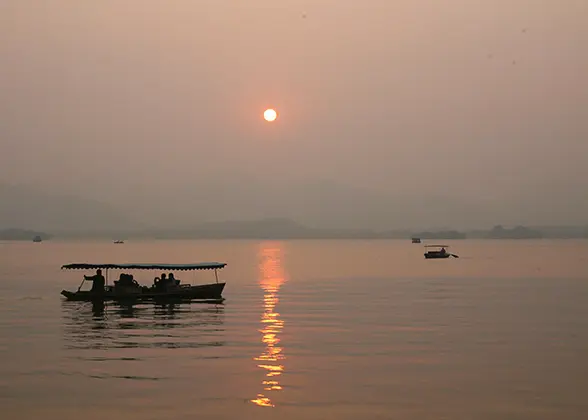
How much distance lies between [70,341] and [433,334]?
21.1 metres

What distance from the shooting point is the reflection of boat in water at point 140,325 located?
144 feet

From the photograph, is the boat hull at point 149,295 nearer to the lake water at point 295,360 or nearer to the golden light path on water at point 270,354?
the lake water at point 295,360

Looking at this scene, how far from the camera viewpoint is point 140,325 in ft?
173

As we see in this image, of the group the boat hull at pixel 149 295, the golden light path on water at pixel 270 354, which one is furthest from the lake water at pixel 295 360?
the boat hull at pixel 149 295

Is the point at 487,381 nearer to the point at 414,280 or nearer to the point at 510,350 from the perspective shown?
the point at 510,350

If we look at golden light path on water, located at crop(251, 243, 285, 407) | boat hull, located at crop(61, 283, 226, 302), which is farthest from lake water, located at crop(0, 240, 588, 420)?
boat hull, located at crop(61, 283, 226, 302)

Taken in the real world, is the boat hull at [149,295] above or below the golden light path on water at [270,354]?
above

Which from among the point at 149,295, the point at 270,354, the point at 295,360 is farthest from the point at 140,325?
the point at 295,360

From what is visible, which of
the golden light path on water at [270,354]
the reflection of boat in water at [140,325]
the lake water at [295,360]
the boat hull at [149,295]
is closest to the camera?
the lake water at [295,360]

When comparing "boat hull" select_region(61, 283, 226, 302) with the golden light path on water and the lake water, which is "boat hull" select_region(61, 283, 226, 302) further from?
the golden light path on water

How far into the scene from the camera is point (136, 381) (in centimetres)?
3212

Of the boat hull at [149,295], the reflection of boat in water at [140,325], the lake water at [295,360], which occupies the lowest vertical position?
the lake water at [295,360]

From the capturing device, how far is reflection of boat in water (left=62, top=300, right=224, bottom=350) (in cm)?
4381

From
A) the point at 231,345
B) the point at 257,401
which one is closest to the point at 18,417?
the point at 257,401
